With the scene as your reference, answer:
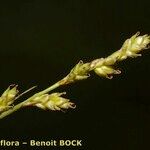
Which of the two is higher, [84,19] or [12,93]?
[84,19]

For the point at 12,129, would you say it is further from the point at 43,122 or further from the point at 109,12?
the point at 109,12

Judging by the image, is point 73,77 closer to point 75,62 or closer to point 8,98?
point 75,62

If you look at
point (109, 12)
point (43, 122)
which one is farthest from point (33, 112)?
point (109, 12)

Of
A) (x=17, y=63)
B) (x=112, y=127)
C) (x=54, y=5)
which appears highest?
(x=54, y=5)

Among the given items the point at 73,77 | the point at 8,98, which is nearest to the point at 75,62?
the point at 73,77

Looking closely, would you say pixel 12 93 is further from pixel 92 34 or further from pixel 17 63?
pixel 92 34

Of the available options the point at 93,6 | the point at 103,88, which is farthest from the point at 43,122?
the point at 93,6
